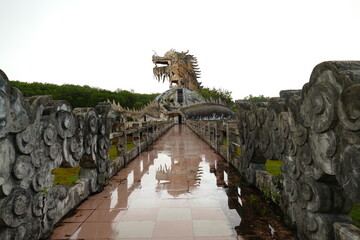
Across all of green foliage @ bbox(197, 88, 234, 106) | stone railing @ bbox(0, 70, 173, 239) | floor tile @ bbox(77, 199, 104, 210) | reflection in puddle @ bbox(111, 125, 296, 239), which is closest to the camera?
stone railing @ bbox(0, 70, 173, 239)

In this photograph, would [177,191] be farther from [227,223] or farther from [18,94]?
[18,94]

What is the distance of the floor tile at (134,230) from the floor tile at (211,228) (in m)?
0.56

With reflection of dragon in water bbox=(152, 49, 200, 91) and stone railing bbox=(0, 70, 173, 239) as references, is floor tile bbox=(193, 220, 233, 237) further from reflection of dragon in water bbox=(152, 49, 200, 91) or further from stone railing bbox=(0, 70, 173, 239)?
reflection of dragon in water bbox=(152, 49, 200, 91)

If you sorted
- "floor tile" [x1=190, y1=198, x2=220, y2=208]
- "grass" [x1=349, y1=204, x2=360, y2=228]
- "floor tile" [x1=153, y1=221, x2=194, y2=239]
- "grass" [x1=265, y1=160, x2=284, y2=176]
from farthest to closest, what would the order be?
"grass" [x1=265, y1=160, x2=284, y2=176], "floor tile" [x1=190, y1=198, x2=220, y2=208], "grass" [x1=349, y1=204, x2=360, y2=228], "floor tile" [x1=153, y1=221, x2=194, y2=239]

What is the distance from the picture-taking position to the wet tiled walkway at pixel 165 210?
3.09 meters

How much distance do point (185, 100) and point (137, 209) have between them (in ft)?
115

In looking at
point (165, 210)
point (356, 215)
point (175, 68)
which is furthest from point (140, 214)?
point (175, 68)

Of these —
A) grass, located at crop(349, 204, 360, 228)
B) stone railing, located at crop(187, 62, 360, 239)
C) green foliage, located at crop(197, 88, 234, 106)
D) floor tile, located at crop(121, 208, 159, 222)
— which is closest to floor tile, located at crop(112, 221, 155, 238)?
floor tile, located at crop(121, 208, 159, 222)

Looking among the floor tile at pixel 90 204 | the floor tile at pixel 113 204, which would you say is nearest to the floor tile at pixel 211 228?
the floor tile at pixel 113 204

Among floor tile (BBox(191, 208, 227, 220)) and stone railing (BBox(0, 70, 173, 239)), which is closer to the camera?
stone railing (BBox(0, 70, 173, 239))

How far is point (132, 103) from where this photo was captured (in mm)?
57344

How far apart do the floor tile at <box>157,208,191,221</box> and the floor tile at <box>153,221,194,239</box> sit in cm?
13

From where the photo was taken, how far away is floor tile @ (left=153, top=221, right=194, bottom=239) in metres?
3.00

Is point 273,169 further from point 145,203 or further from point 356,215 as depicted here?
point 145,203
